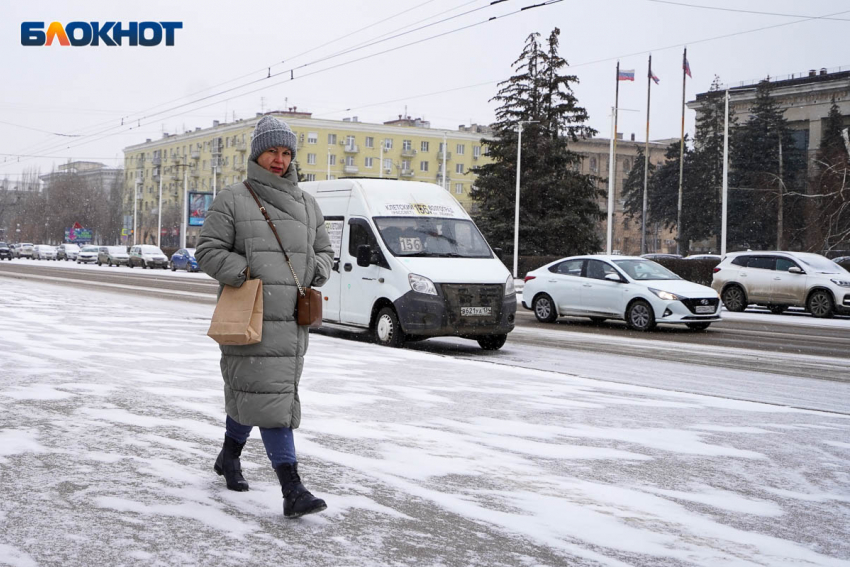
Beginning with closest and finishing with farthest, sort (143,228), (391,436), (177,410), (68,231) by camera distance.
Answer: (391,436) < (177,410) < (68,231) < (143,228)

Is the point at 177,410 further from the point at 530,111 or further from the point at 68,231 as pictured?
the point at 68,231

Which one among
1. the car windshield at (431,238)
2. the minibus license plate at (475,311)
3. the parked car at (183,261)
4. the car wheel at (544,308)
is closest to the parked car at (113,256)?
the parked car at (183,261)

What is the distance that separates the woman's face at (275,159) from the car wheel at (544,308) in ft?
49.7

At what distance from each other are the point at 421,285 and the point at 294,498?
27.4 ft

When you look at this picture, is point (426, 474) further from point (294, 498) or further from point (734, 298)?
point (734, 298)

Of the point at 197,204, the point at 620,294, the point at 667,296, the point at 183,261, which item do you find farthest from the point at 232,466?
the point at 197,204

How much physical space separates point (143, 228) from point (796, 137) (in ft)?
269

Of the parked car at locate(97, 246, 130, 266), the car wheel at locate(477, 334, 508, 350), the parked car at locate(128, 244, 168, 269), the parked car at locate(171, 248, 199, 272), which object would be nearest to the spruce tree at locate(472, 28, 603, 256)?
the parked car at locate(171, 248, 199, 272)

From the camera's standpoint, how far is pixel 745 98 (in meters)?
76.9

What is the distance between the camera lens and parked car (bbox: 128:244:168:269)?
64250 millimetres

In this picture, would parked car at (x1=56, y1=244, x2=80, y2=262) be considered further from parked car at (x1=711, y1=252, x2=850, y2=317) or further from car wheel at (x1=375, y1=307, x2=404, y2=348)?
car wheel at (x1=375, y1=307, x2=404, y2=348)

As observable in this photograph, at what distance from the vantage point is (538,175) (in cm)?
5266

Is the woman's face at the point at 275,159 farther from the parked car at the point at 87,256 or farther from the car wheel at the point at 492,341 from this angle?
the parked car at the point at 87,256

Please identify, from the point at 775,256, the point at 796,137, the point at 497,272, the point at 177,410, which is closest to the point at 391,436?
the point at 177,410
